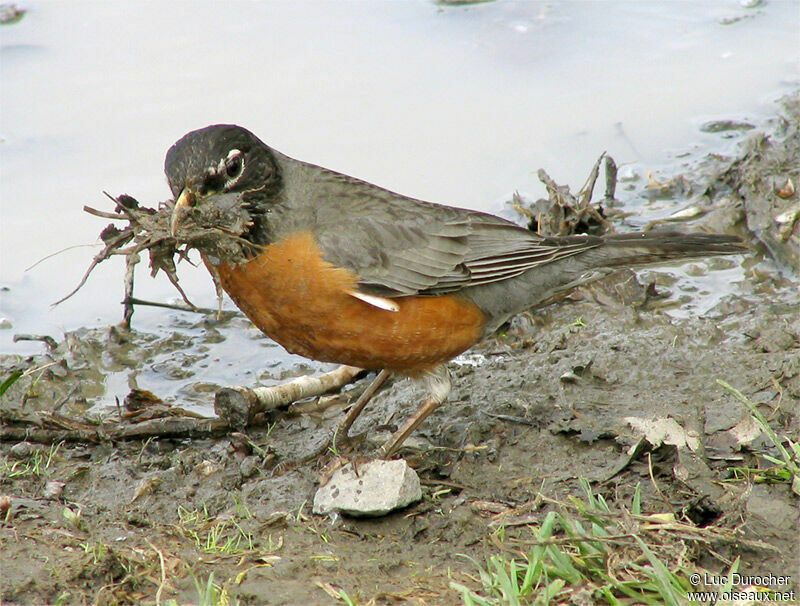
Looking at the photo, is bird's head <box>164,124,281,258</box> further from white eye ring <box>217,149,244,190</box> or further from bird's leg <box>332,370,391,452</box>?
bird's leg <box>332,370,391,452</box>

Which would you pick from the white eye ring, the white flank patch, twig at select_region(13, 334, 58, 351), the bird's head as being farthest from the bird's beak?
twig at select_region(13, 334, 58, 351)

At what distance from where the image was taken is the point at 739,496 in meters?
3.56

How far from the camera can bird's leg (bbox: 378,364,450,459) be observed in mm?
4707

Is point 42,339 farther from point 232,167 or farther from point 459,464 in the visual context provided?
point 459,464

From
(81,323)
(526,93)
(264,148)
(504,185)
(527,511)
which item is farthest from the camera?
(526,93)

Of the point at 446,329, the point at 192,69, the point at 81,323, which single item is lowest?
the point at 81,323

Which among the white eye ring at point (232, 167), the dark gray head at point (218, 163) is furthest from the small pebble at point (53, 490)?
A: the white eye ring at point (232, 167)

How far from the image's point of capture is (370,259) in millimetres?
4570

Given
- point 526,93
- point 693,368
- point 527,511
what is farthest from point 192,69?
point 527,511

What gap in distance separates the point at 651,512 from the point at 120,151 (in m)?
5.26

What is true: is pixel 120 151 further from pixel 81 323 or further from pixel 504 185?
pixel 504 185

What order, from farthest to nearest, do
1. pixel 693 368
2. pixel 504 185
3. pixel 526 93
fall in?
pixel 526 93 < pixel 504 185 < pixel 693 368

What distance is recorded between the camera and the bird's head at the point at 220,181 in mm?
4055

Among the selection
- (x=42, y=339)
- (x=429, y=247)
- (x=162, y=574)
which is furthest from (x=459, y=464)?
(x=42, y=339)
